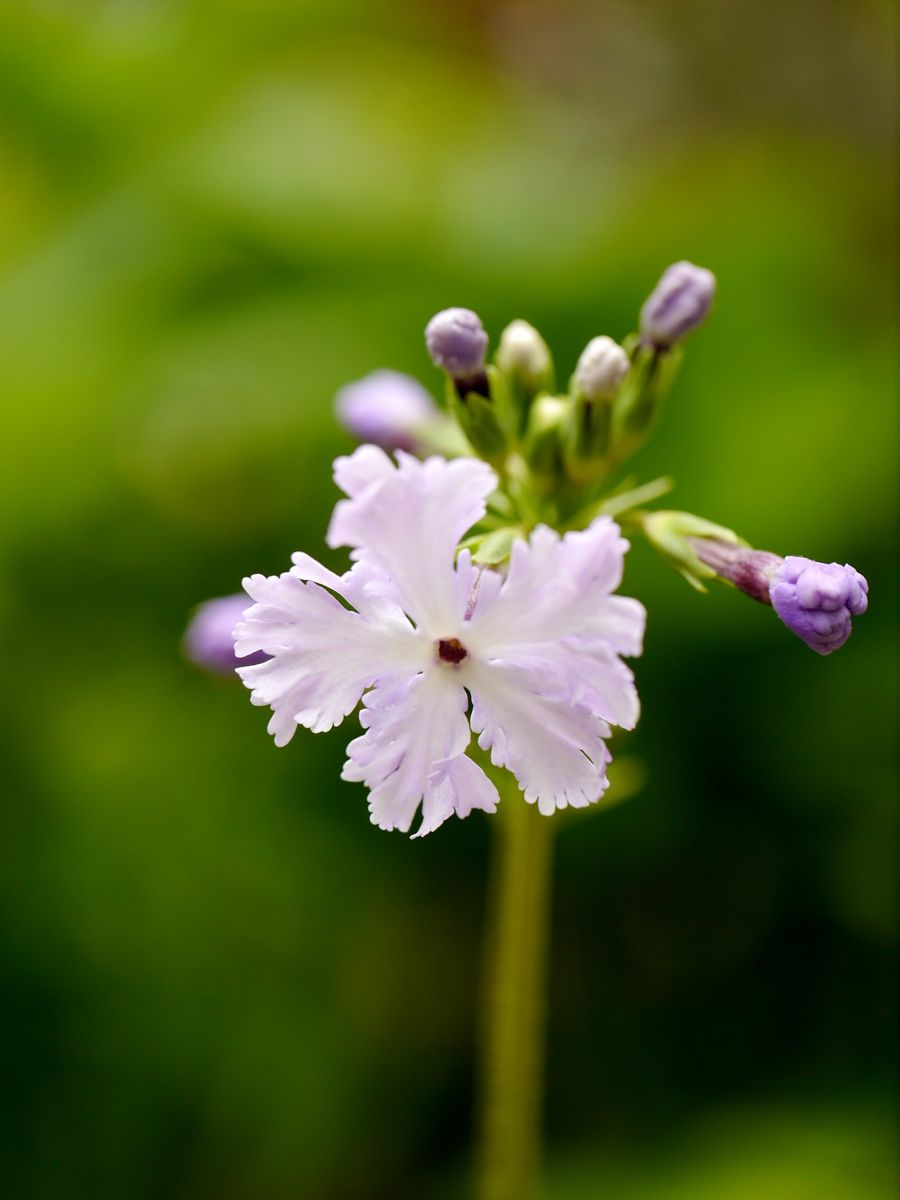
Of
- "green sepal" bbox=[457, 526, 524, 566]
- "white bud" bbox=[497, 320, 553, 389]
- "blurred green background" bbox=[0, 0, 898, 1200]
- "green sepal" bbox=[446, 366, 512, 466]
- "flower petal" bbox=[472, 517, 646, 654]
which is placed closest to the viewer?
"flower petal" bbox=[472, 517, 646, 654]

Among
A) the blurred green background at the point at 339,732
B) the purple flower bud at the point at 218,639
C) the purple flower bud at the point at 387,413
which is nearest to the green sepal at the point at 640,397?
the purple flower bud at the point at 387,413

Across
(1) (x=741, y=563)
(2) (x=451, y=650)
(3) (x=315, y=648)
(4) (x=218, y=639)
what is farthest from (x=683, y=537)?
(4) (x=218, y=639)

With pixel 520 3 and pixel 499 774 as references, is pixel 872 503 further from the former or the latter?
pixel 520 3

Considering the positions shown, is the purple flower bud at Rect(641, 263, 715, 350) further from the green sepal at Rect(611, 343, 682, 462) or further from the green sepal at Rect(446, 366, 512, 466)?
the green sepal at Rect(446, 366, 512, 466)

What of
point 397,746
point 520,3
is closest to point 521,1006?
point 397,746

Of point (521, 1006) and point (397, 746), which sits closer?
point (397, 746)

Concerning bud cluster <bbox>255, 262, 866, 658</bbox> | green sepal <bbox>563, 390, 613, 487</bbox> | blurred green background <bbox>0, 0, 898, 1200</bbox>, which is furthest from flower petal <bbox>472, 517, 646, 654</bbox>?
blurred green background <bbox>0, 0, 898, 1200</bbox>
